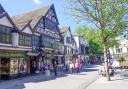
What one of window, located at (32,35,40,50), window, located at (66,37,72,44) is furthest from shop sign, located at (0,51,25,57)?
window, located at (66,37,72,44)

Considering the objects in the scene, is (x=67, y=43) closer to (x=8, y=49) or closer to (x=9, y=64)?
(x=9, y=64)

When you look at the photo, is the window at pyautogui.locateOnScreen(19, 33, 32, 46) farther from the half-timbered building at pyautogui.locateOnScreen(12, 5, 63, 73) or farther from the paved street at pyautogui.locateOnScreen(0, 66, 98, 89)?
the paved street at pyautogui.locateOnScreen(0, 66, 98, 89)

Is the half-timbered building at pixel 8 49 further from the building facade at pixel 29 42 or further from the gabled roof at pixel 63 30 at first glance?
the gabled roof at pixel 63 30

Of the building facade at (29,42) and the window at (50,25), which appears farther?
the window at (50,25)

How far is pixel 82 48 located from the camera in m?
83.6

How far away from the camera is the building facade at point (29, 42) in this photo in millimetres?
31359

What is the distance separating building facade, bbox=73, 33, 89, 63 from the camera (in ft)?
258

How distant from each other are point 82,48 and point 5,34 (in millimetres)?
53605

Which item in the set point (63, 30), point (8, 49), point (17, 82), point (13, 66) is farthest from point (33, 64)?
point (63, 30)

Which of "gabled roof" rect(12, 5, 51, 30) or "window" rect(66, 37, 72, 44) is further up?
"gabled roof" rect(12, 5, 51, 30)

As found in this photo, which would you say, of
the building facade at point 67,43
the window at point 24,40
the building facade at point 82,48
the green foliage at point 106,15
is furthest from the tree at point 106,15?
the building facade at point 82,48

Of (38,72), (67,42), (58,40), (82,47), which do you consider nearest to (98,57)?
(82,47)

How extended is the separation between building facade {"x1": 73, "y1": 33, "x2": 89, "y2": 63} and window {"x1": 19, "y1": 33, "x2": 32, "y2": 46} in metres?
39.1

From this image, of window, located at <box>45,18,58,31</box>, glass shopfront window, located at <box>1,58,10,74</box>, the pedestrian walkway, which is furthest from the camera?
window, located at <box>45,18,58,31</box>
